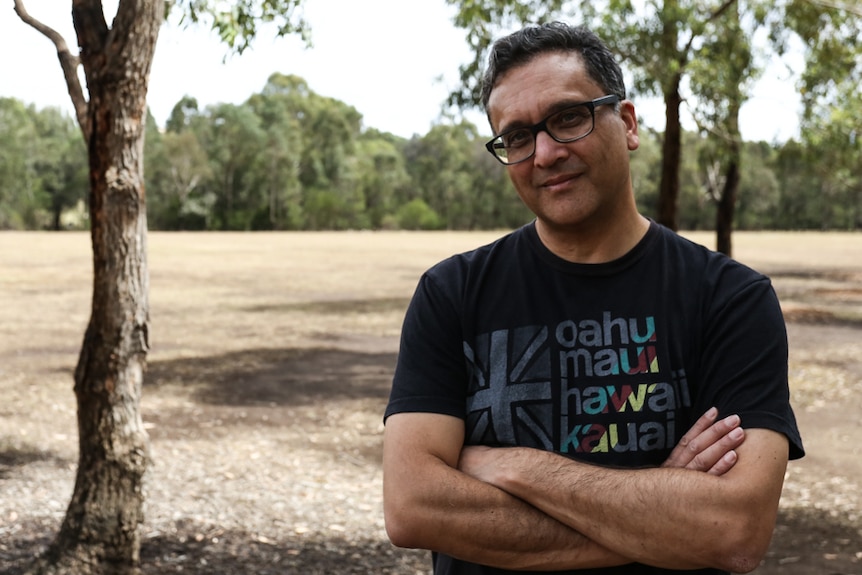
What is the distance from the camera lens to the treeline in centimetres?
8306

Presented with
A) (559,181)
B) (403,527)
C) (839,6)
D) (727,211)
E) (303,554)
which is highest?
(839,6)

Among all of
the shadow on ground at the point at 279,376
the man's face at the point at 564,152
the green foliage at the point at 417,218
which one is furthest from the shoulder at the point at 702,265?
the green foliage at the point at 417,218

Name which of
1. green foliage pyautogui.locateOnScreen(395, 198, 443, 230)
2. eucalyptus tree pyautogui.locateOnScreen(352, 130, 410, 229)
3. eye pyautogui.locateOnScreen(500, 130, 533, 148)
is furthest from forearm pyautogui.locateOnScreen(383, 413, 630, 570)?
eucalyptus tree pyautogui.locateOnScreen(352, 130, 410, 229)

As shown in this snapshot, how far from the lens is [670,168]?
55.5ft

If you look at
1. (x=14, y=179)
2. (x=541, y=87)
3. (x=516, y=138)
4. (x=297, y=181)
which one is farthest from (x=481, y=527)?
(x=297, y=181)

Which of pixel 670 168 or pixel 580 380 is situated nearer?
pixel 580 380

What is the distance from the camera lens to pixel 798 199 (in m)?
92.8

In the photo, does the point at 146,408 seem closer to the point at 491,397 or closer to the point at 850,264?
the point at 491,397

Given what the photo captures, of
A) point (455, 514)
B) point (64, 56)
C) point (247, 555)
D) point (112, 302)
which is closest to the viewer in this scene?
point (455, 514)

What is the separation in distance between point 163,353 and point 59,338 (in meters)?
3.03

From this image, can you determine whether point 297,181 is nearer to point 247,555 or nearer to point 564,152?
point 247,555

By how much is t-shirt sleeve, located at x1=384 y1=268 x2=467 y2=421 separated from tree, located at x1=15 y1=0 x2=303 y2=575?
141 inches

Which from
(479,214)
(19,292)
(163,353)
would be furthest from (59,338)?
(479,214)

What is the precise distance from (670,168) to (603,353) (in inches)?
603
